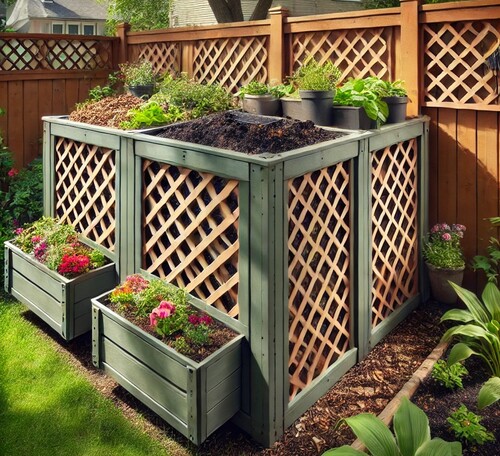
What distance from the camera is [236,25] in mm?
5273

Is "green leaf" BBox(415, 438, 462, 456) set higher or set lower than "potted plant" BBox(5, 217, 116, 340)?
lower

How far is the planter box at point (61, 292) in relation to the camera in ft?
11.8

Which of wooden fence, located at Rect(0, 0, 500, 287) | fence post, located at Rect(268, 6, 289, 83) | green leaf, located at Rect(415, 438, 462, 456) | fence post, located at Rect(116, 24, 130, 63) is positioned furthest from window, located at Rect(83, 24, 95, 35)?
green leaf, located at Rect(415, 438, 462, 456)

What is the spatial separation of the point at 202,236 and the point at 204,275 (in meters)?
0.23

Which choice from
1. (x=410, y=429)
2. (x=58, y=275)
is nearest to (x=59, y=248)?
(x=58, y=275)

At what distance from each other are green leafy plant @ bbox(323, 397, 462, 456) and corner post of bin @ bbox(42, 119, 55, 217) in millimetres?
3327

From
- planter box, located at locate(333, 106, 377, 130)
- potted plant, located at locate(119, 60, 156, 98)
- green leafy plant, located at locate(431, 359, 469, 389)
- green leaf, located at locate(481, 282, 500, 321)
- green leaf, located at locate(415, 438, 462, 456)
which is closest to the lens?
green leaf, located at locate(415, 438, 462, 456)

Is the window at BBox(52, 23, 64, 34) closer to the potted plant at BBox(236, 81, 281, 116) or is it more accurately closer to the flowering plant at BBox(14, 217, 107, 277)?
the flowering plant at BBox(14, 217, 107, 277)

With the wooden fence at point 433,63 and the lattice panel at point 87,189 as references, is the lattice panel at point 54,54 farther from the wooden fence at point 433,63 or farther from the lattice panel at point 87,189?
the lattice panel at point 87,189

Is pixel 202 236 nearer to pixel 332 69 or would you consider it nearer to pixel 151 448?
pixel 151 448

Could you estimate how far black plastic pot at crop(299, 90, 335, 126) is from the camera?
3660mm

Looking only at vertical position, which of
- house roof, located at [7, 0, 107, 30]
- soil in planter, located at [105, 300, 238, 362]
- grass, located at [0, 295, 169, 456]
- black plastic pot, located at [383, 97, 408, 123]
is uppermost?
house roof, located at [7, 0, 107, 30]

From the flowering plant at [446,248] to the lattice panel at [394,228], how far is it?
14 centimetres

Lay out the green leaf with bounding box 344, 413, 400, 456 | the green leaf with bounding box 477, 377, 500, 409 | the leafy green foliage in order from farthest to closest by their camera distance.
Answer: the leafy green foliage → the green leaf with bounding box 477, 377, 500, 409 → the green leaf with bounding box 344, 413, 400, 456
